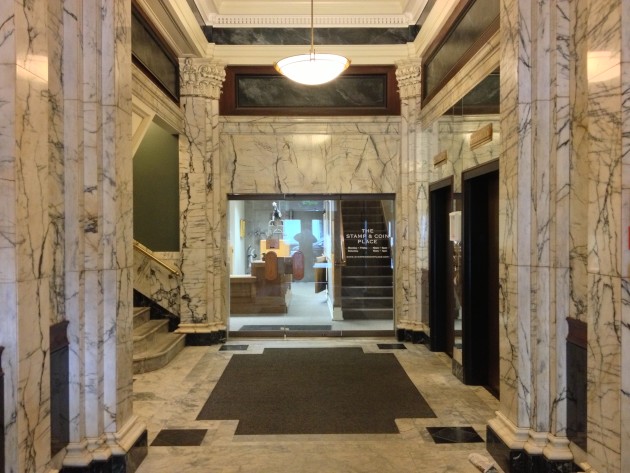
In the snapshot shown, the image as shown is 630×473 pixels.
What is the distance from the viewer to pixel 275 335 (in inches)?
318

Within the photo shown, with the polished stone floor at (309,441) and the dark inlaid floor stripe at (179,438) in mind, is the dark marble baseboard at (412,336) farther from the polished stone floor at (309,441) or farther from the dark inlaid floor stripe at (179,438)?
the dark inlaid floor stripe at (179,438)

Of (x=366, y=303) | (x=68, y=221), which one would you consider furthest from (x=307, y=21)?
(x=68, y=221)

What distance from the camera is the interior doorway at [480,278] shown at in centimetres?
527

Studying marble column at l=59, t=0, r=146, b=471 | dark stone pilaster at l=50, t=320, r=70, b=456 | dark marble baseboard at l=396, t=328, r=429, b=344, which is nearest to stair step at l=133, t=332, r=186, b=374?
marble column at l=59, t=0, r=146, b=471

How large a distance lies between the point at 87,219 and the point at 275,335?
5.22 metres

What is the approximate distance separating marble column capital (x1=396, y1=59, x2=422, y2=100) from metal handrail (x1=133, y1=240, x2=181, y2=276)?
4.23 metres

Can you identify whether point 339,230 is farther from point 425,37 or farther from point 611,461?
point 611,461

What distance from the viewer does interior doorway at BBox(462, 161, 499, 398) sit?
5.27 meters

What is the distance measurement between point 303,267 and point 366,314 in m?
1.25

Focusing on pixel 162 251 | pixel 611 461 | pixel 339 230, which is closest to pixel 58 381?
pixel 611 461

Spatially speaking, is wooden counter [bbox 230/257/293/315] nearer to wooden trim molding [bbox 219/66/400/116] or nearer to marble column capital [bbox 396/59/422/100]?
wooden trim molding [bbox 219/66/400/116]

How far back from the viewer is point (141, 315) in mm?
7152

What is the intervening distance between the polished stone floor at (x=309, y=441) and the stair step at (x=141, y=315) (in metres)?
1.37

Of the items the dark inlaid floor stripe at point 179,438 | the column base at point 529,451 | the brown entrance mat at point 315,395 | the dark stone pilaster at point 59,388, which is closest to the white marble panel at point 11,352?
the dark stone pilaster at point 59,388
